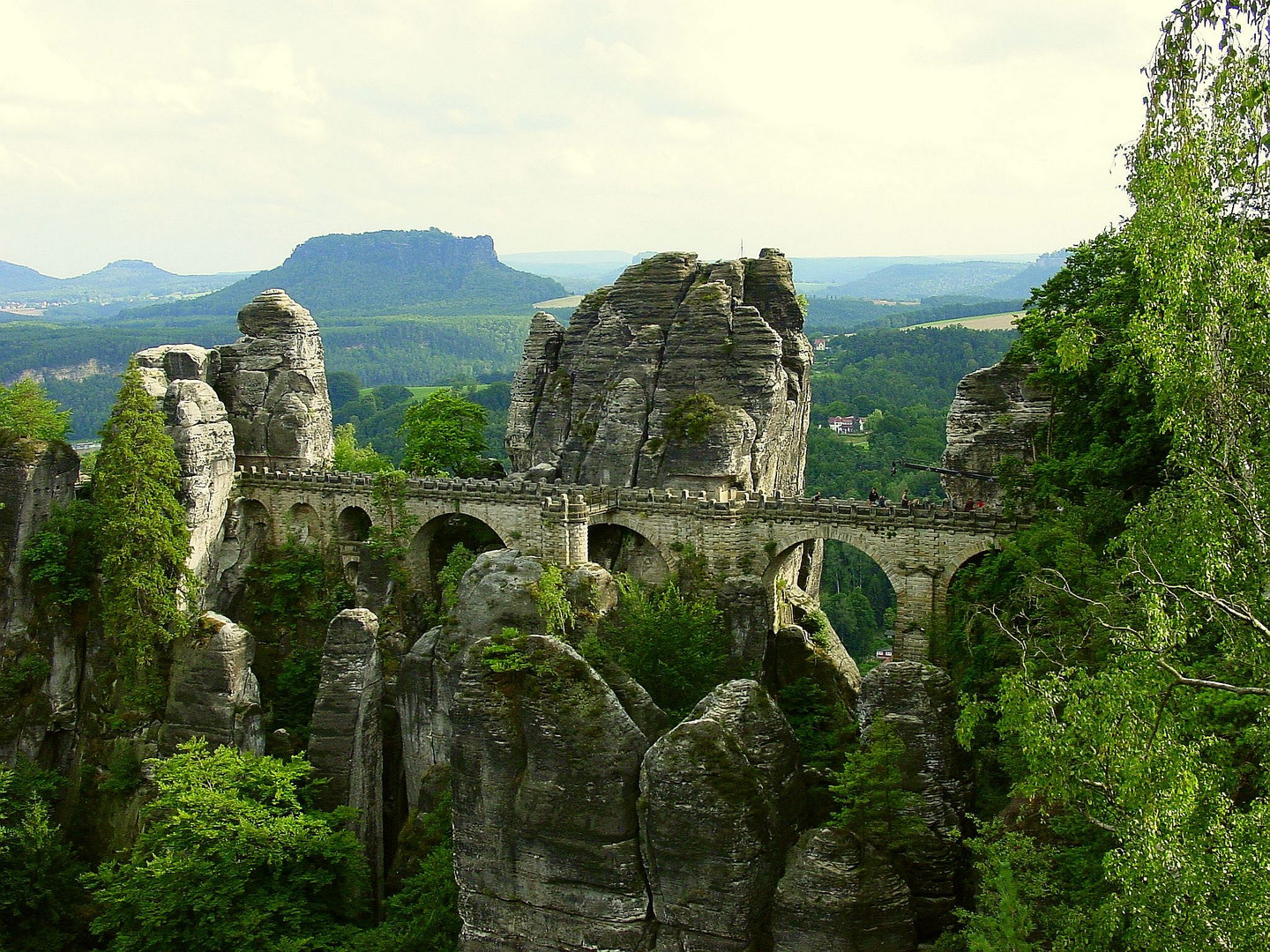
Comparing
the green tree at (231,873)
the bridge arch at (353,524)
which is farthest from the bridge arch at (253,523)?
the green tree at (231,873)

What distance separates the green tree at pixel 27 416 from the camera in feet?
133

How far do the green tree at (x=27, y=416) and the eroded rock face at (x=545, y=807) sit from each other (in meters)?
26.8

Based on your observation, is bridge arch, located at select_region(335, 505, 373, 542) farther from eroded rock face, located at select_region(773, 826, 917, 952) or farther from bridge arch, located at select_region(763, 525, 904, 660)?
eroded rock face, located at select_region(773, 826, 917, 952)

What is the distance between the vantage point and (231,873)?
2814cm

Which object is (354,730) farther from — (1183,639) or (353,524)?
(1183,639)

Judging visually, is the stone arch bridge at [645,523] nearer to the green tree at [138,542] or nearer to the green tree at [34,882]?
the green tree at [138,542]

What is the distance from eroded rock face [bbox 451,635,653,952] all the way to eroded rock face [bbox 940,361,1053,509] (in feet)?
62.9

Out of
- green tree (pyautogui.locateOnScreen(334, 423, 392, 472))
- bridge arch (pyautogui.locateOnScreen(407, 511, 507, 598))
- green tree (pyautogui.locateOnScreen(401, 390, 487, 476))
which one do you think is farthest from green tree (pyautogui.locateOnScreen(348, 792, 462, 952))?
green tree (pyautogui.locateOnScreen(334, 423, 392, 472))

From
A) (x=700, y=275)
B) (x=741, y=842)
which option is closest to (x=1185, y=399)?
(x=741, y=842)

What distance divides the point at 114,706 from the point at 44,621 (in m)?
4.14

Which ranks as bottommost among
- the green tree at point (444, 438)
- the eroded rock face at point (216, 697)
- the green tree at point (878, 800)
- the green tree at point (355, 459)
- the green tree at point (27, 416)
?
the eroded rock face at point (216, 697)

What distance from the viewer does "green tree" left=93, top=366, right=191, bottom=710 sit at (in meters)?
37.7

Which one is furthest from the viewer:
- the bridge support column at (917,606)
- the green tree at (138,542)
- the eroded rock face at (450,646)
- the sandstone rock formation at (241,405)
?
the sandstone rock formation at (241,405)

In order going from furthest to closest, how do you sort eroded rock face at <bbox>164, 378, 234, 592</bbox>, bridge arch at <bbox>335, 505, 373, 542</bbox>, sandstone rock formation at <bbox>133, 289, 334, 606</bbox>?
bridge arch at <bbox>335, 505, 373, 542</bbox>
sandstone rock formation at <bbox>133, 289, 334, 606</bbox>
eroded rock face at <bbox>164, 378, 234, 592</bbox>
